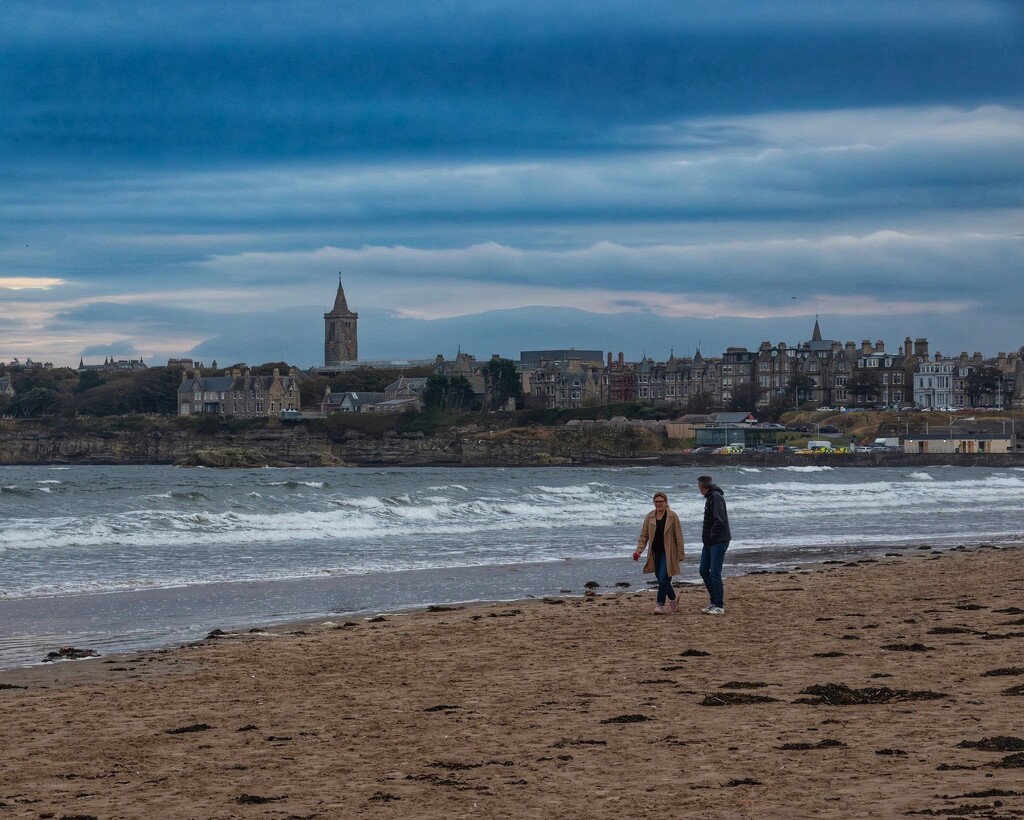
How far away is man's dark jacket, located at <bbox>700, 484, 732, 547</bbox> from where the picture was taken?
13.2m

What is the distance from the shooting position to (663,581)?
44.2 ft

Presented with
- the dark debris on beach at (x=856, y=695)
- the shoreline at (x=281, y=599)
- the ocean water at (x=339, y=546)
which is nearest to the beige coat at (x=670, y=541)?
the shoreline at (x=281, y=599)

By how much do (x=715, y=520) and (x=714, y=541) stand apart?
9.3 inches

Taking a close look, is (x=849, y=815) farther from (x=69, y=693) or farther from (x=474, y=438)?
(x=474, y=438)

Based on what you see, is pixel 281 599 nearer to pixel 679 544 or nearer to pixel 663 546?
pixel 663 546

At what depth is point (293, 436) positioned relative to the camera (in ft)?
473

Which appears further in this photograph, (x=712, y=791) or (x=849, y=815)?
(x=712, y=791)

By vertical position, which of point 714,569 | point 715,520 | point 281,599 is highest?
point 715,520

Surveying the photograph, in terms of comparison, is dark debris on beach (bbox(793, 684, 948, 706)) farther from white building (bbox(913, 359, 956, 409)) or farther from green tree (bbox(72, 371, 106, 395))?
green tree (bbox(72, 371, 106, 395))

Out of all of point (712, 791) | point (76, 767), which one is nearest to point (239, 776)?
point (76, 767)

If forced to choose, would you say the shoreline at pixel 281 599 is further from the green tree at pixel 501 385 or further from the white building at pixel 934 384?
the green tree at pixel 501 385

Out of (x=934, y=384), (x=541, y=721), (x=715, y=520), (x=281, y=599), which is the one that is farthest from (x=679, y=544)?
(x=934, y=384)

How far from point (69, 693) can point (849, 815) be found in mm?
6011

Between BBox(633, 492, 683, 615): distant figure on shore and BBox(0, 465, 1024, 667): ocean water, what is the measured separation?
9.32 feet
